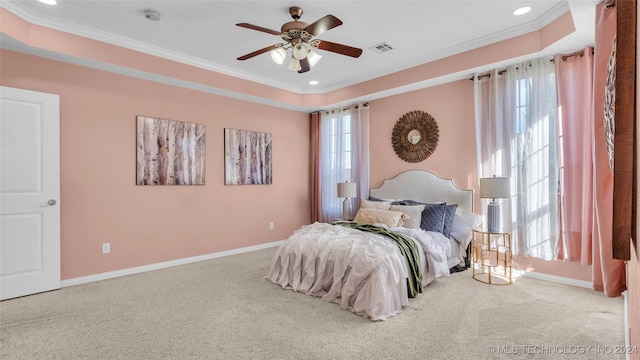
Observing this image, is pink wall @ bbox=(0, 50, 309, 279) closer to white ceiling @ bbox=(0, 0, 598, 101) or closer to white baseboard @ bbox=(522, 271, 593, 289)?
white ceiling @ bbox=(0, 0, 598, 101)

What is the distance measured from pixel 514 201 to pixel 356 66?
2.93 m

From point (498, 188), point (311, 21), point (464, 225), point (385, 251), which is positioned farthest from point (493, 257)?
point (311, 21)

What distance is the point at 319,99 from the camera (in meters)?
5.97

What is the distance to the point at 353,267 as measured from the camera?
2.94 meters

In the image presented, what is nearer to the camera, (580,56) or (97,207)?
(580,56)

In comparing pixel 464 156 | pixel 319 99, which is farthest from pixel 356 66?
pixel 464 156

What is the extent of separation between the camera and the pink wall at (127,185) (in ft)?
12.1

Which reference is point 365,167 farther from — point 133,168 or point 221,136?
point 133,168

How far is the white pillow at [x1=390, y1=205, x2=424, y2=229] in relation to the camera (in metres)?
4.14

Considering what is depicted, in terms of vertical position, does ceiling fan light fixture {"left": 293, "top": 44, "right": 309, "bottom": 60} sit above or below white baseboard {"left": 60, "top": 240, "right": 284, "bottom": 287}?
above

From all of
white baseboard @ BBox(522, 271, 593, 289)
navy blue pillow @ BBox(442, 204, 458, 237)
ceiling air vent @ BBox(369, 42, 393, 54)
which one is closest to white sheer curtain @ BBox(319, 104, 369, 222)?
ceiling air vent @ BBox(369, 42, 393, 54)

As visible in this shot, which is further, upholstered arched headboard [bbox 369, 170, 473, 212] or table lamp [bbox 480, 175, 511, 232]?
upholstered arched headboard [bbox 369, 170, 473, 212]

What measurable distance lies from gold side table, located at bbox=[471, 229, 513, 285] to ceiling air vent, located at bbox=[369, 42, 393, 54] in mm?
2626

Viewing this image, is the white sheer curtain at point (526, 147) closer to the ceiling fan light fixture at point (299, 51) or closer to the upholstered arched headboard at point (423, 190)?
the upholstered arched headboard at point (423, 190)
